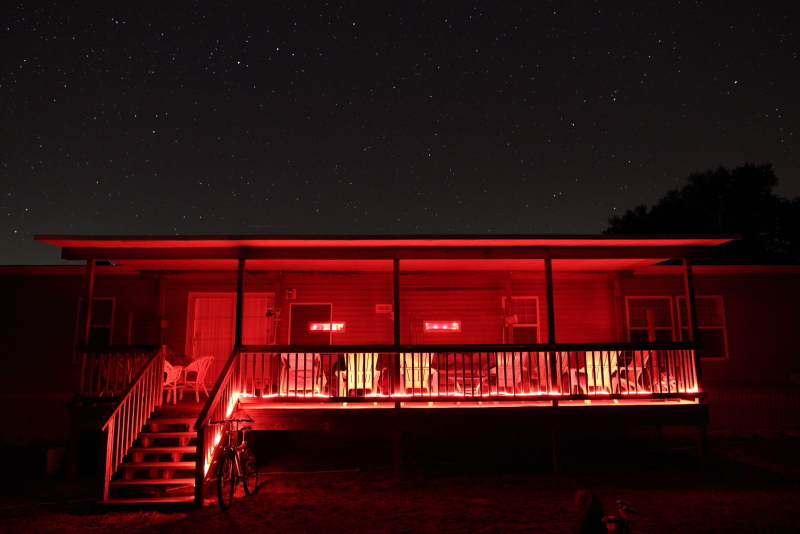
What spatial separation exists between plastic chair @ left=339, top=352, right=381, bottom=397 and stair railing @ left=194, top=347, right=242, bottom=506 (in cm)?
160

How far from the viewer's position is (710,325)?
12531 millimetres

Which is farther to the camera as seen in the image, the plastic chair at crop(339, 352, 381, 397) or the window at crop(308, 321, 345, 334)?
the window at crop(308, 321, 345, 334)

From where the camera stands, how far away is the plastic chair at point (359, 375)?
8.92 meters

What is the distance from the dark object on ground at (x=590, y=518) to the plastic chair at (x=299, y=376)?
449 centimetres

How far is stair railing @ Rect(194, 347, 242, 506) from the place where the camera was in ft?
23.3

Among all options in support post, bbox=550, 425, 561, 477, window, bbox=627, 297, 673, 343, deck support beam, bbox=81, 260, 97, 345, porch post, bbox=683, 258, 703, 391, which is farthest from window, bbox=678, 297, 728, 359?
deck support beam, bbox=81, 260, 97, 345

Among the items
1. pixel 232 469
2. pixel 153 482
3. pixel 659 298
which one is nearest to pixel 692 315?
pixel 659 298

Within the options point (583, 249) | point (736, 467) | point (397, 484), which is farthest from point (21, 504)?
point (736, 467)

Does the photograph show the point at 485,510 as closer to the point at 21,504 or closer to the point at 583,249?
the point at 583,249

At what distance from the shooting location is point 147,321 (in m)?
12.3

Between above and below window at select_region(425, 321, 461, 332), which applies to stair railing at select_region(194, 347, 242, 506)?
below

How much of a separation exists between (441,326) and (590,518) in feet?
24.2

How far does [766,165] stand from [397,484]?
2849 centimetres

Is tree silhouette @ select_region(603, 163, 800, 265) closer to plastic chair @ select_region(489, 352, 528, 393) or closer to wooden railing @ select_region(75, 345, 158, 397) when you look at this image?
plastic chair @ select_region(489, 352, 528, 393)
